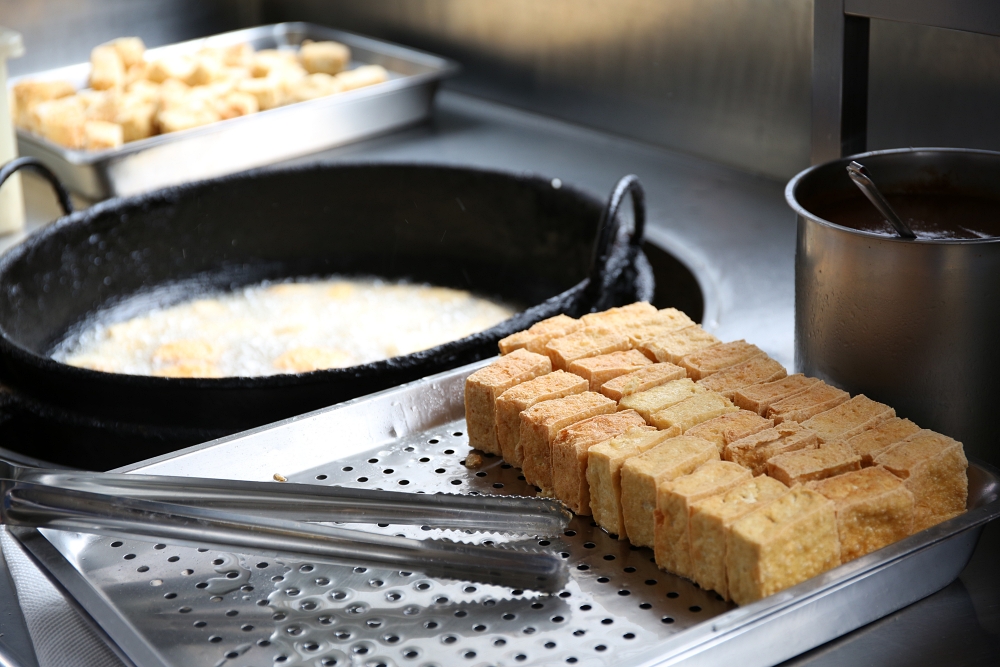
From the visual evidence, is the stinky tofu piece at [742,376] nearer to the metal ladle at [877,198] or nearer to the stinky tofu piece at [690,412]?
the stinky tofu piece at [690,412]

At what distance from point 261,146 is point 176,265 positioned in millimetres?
387

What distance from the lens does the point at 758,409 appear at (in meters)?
1.13

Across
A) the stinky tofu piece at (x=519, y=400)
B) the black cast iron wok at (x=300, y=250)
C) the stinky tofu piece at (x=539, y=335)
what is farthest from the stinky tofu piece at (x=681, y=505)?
the black cast iron wok at (x=300, y=250)

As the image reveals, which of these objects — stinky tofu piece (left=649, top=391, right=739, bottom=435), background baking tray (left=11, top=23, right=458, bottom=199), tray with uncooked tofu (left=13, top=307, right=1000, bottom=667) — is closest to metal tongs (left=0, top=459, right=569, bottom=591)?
tray with uncooked tofu (left=13, top=307, right=1000, bottom=667)

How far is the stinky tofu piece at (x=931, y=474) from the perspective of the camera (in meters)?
1.00

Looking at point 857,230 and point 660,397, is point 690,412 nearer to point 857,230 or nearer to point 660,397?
point 660,397

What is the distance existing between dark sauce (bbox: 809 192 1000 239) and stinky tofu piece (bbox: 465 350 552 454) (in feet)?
1.26

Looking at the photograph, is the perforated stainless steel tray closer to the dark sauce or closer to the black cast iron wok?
the dark sauce

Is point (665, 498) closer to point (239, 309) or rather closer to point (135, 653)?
point (135, 653)

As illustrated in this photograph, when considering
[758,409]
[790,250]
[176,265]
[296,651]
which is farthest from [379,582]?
[176,265]

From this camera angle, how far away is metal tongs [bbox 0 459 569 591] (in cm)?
97

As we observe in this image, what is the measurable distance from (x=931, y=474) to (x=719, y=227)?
1.09m

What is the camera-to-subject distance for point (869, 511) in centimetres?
96

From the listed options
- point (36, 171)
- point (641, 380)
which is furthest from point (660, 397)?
point (36, 171)
